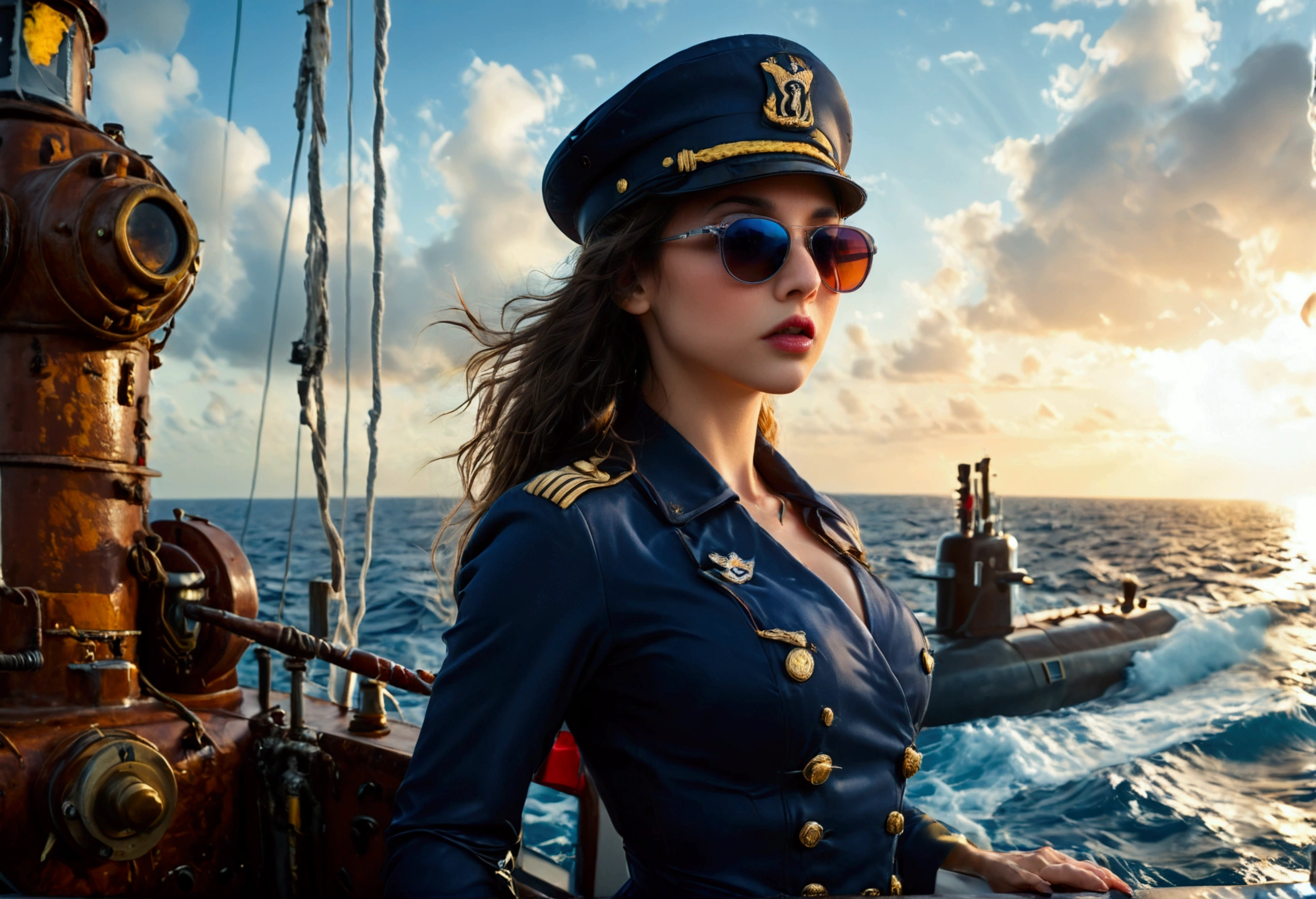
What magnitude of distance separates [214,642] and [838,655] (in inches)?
135

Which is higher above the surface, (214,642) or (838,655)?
(838,655)

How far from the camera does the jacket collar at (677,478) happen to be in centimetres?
141

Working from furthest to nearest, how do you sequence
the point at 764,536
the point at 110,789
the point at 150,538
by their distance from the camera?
the point at 150,538 < the point at 110,789 < the point at 764,536

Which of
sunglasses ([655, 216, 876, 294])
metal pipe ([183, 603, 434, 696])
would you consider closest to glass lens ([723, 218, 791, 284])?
sunglasses ([655, 216, 876, 294])

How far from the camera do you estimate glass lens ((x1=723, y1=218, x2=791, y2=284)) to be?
1.36 meters

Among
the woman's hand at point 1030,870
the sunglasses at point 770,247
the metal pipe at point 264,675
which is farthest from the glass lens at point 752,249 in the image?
the metal pipe at point 264,675

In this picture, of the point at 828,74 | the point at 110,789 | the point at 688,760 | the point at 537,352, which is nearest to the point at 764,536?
the point at 688,760

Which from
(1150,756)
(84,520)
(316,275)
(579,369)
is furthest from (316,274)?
(1150,756)

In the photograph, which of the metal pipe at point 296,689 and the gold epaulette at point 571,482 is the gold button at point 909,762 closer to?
the gold epaulette at point 571,482

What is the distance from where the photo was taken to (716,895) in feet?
3.98

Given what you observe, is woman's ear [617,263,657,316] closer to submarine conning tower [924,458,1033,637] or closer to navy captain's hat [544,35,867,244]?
navy captain's hat [544,35,867,244]

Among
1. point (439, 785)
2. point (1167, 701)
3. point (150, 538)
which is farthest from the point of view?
point (1167, 701)

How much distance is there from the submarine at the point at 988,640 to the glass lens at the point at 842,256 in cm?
1089

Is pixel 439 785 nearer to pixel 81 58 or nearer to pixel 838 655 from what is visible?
pixel 838 655
